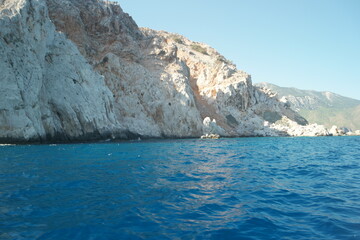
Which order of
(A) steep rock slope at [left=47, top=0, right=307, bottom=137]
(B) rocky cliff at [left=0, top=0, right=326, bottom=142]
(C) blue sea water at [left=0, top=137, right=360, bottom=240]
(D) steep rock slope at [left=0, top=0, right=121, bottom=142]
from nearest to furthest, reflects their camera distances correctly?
(C) blue sea water at [left=0, top=137, right=360, bottom=240] < (D) steep rock slope at [left=0, top=0, right=121, bottom=142] < (B) rocky cliff at [left=0, top=0, right=326, bottom=142] < (A) steep rock slope at [left=47, top=0, right=307, bottom=137]

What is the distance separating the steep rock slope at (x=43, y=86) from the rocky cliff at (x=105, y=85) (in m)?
0.11

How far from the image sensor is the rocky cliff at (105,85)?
28281 millimetres

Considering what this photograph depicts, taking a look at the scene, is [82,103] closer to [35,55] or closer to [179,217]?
Answer: [35,55]

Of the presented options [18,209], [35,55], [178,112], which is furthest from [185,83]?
[18,209]

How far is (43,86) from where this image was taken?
3200 centimetres

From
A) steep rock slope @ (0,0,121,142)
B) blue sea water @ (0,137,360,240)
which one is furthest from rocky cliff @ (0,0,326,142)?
blue sea water @ (0,137,360,240)

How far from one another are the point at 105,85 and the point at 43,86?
37.1ft

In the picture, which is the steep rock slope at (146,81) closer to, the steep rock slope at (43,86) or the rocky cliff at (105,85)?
the rocky cliff at (105,85)

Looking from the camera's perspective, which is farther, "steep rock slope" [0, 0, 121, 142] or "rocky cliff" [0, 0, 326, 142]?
"rocky cliff" [0, 0, 326, 142]

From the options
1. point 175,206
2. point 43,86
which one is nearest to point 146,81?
point 43,86

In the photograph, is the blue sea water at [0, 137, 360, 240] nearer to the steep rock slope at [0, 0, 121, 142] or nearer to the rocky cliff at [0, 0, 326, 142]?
the steep rock slope at [0, 0, 121, 142]

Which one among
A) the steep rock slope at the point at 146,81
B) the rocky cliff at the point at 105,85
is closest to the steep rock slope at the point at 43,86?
the rocky cliff at the point at 105,85

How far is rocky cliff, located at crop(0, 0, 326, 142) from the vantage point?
28281 mm

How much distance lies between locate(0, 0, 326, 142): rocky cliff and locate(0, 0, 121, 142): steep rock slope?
110 mm
